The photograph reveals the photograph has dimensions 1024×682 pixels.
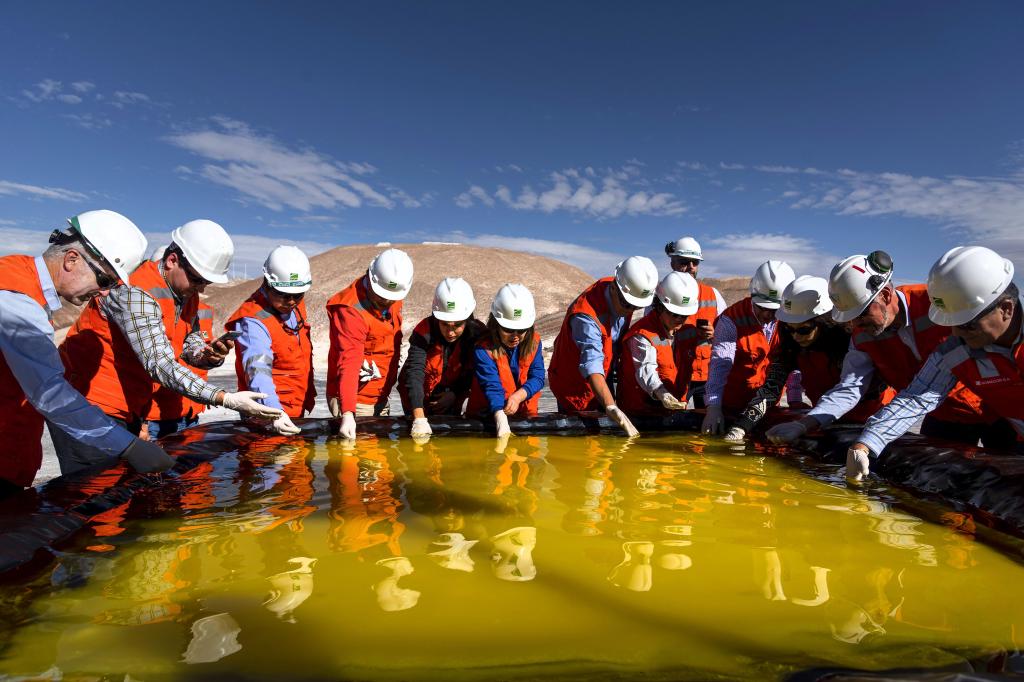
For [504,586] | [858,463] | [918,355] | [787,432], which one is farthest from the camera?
[787,432]

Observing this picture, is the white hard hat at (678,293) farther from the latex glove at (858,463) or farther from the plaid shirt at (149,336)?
the plaid shirt at (149,336)

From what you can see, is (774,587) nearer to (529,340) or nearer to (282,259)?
(529,340)

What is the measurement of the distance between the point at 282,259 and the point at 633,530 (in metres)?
3.15

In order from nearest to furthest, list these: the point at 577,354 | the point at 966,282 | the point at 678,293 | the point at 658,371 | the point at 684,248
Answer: the point at 966,282, the point at 678,293, the point at 577,354, the point at 658,371, the point at 684,248

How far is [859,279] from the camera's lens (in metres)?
3.69

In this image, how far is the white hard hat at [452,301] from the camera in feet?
15.9

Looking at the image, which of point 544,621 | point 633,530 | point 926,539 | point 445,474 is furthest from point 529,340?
point 544,621

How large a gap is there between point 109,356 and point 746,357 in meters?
4.52

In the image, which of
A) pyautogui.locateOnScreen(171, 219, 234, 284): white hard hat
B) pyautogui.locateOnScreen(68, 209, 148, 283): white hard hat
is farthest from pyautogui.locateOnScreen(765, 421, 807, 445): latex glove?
pyautogui.locateOnScreen(68, 209, 148, 283): white hard hat

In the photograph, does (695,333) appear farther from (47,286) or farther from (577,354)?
(47,286)

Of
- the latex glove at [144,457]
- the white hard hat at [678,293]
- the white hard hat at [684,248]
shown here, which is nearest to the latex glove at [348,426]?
the latex glove at [144,457]

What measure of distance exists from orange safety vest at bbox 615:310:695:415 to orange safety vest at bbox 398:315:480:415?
1.35 m

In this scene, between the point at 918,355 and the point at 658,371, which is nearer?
the point at 918,355

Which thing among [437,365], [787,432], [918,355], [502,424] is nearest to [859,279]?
[918,355]
